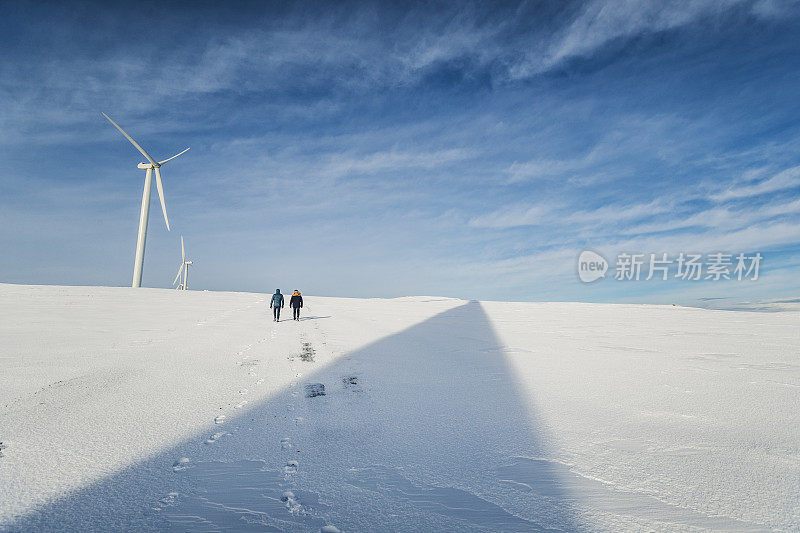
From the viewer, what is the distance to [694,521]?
2.46 meters

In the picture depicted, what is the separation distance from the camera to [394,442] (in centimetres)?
375

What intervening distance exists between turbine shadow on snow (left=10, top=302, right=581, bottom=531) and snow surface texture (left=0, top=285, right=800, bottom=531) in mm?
17

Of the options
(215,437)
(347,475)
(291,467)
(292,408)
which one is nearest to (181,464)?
(215,437)

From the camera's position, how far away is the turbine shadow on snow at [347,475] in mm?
2498

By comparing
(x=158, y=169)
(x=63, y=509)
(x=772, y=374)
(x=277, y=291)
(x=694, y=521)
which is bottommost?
(x=63, y=509)

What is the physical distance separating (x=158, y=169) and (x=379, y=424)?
43.3m

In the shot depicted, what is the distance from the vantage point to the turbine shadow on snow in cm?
250

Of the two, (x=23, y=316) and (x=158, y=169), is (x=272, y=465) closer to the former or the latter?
(x=23, y=316)

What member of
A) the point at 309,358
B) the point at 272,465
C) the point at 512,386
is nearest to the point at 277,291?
the point at 309,358

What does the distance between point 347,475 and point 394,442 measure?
0.77m

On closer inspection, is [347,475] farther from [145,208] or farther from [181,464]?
[145,208]

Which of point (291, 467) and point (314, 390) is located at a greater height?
point (314, 390)

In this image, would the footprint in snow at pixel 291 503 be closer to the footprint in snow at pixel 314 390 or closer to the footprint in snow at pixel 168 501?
the footprint in snow at pixel 168 501

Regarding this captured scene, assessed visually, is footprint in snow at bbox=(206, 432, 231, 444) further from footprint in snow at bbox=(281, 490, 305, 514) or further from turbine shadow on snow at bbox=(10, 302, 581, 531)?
footprint in snow at bbox=(281, 490, 305, 514)
